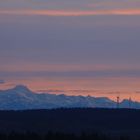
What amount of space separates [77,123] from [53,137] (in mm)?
50308

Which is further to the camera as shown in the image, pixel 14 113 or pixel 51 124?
pixel 14 113

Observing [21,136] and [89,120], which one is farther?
[89,120]

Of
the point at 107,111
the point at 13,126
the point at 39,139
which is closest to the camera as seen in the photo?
the point at 39,139

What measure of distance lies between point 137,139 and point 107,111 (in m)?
53.7

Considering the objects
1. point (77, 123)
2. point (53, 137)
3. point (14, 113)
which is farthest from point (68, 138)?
point (14, 113)

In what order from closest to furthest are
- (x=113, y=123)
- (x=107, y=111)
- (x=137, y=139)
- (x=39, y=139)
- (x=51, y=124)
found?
(x=39, y=139) → (x=137, y=139) → (x=51, y=124) → (x=113, y=123) → (x=107, y=111)

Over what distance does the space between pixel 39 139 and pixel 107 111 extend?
225 feet

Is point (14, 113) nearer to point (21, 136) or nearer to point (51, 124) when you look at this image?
point (51, 124)

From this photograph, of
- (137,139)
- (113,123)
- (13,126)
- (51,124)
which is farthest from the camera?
(113,123)

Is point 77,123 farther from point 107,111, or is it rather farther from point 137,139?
point 137,139

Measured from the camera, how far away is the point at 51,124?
11944cm

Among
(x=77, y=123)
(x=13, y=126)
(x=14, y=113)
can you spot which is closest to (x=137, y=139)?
(x=13, y=126)

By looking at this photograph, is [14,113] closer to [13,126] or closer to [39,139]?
[13,126]

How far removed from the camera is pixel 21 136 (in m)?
75.9
